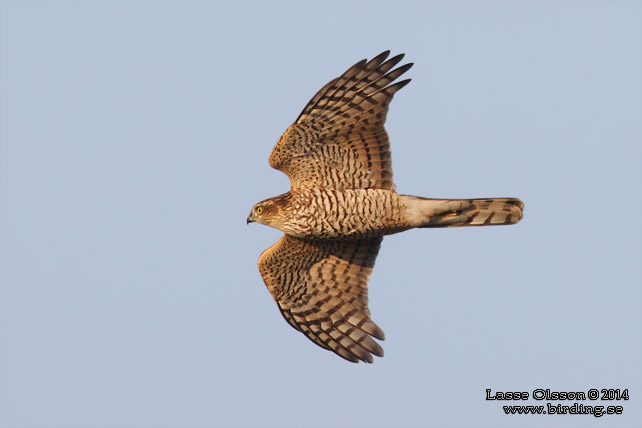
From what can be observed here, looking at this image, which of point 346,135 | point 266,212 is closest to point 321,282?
point 266,212

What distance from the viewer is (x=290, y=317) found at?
13656 millimetres

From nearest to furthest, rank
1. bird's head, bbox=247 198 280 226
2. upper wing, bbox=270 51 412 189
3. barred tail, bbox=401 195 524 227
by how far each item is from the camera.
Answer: upper wing, bbox=270 51 412 189 < barred tail, bbox=401 195 524 227 < bird's head, bbox=247 198 280 226

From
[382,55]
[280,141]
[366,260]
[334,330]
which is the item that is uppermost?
[382,55]

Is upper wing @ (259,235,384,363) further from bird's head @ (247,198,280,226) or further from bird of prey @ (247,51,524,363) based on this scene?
bird's head @ (247,198,280,226)

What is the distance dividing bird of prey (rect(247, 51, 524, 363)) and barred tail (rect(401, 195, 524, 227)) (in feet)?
0.04

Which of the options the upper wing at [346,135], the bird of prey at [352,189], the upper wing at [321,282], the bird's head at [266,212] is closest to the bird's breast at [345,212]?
the bird of prey at [352,189]

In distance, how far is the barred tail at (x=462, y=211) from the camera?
12.7 meters

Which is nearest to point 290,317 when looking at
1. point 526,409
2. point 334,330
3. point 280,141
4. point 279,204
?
point 334,330

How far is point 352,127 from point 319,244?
189 cm

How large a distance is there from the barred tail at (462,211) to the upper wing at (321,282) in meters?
1.13

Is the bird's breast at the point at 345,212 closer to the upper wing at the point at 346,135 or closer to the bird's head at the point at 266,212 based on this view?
the upper wing at the point at 346,135

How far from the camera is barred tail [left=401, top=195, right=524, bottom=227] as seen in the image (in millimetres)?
12688

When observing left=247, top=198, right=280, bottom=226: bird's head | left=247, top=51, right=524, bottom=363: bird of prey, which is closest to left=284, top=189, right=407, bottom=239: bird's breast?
left=247, top=51, right=524, bottom=363: bird of prey

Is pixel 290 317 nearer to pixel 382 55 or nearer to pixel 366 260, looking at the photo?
pixel 366 260
